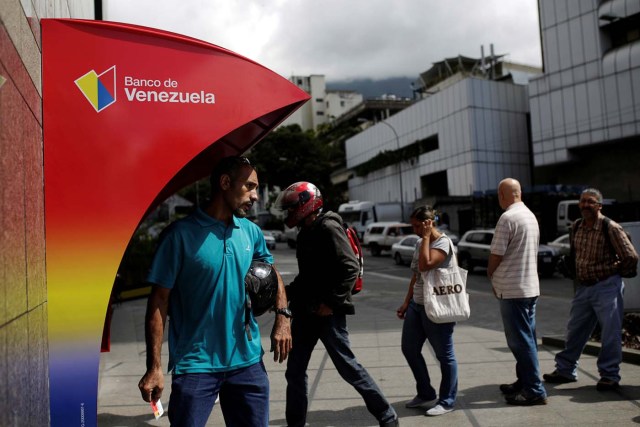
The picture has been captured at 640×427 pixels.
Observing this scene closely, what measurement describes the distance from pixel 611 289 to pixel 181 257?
408cm

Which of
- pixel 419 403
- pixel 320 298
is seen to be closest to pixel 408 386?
pixel 419 403

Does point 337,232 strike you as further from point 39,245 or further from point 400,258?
point 400,258

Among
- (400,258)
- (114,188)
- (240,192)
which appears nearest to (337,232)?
(240,192)

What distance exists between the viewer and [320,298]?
404 cm

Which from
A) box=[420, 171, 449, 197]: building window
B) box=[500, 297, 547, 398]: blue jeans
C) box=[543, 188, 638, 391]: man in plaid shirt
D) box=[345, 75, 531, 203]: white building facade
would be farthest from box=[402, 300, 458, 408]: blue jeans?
box=[420, 171, 449, 197]: building window

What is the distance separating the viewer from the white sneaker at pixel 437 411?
4.64 m

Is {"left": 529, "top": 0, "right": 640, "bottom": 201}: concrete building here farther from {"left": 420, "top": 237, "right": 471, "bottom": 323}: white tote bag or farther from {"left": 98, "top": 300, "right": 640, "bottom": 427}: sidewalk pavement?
{"left": 420, "top": 237, "right": 471, "bottom": 323}: white tote bag

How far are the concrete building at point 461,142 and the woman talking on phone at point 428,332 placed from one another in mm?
37507

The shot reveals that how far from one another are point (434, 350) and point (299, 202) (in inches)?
69.3

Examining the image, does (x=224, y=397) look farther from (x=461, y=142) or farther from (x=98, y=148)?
(x=461, y=142)

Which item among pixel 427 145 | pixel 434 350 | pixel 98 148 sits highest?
pixel 427 145

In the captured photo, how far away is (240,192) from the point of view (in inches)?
113

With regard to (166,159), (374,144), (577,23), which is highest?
(577,23)

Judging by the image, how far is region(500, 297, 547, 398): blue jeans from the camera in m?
4.71
